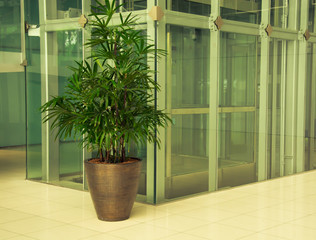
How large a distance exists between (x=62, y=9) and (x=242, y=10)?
2274mm

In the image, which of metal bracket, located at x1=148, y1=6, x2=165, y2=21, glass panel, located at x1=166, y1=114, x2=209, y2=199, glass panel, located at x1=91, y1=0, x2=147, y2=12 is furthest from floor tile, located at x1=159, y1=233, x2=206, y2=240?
glass panel, located at x1=91, y1=0, x2=147, y2=12

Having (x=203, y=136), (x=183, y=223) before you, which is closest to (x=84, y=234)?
(x=183, y=223)

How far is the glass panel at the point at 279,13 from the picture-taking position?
22.4ft

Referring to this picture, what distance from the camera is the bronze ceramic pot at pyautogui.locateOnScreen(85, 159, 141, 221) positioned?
475 cm

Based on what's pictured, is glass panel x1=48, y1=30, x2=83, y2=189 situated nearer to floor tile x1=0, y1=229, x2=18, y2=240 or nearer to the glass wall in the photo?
the glass wall

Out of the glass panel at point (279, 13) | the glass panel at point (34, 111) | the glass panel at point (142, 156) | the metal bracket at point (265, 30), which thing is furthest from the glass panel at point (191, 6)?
the glass panel at point (34, 111)

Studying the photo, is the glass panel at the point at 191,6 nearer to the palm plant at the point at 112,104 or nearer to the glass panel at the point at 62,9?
the palm plant at the point at 112,104

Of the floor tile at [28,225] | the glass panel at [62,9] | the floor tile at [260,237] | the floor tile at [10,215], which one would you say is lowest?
the floor tile at [10,215]

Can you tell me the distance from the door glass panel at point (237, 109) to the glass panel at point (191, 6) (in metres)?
0.41

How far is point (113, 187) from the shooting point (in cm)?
477

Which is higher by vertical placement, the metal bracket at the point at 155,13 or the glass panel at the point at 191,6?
the glass panel at the point at 191,6

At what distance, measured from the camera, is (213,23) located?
19.9ft

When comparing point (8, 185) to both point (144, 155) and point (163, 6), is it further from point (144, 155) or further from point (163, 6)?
point (163, 6)

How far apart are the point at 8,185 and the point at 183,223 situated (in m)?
2.96
